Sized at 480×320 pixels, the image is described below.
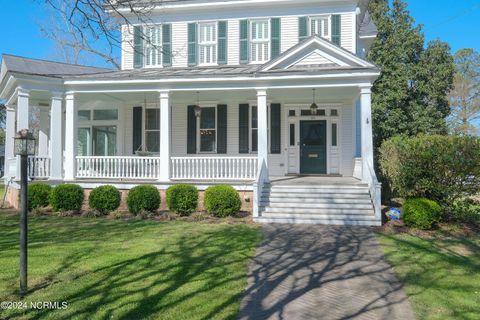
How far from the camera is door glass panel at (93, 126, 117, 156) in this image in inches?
601

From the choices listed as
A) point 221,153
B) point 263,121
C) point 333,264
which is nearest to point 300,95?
point 263,121

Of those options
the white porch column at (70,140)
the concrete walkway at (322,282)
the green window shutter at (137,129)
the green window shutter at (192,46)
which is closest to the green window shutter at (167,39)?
the green window shutter at (192,46)

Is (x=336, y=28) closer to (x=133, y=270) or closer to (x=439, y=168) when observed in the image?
(x=439, y=168)

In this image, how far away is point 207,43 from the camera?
48.4ft

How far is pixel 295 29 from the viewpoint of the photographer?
14273 mm

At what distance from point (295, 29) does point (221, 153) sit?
558 cm

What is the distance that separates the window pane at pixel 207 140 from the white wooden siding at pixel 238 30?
2.84 m

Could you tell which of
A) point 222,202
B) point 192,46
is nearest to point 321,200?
point 222,202

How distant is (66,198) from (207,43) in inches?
312

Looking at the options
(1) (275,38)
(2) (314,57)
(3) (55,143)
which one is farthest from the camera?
(1) (275,38)

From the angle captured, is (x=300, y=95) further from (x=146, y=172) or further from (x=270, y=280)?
(x=270, y=280)

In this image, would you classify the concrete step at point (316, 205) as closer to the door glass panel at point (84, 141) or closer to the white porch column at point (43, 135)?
the door glass panel at point (84, 141)

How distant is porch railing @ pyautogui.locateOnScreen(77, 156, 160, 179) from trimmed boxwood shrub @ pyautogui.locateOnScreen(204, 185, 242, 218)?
108 inches

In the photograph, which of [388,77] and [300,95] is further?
[388,77]
